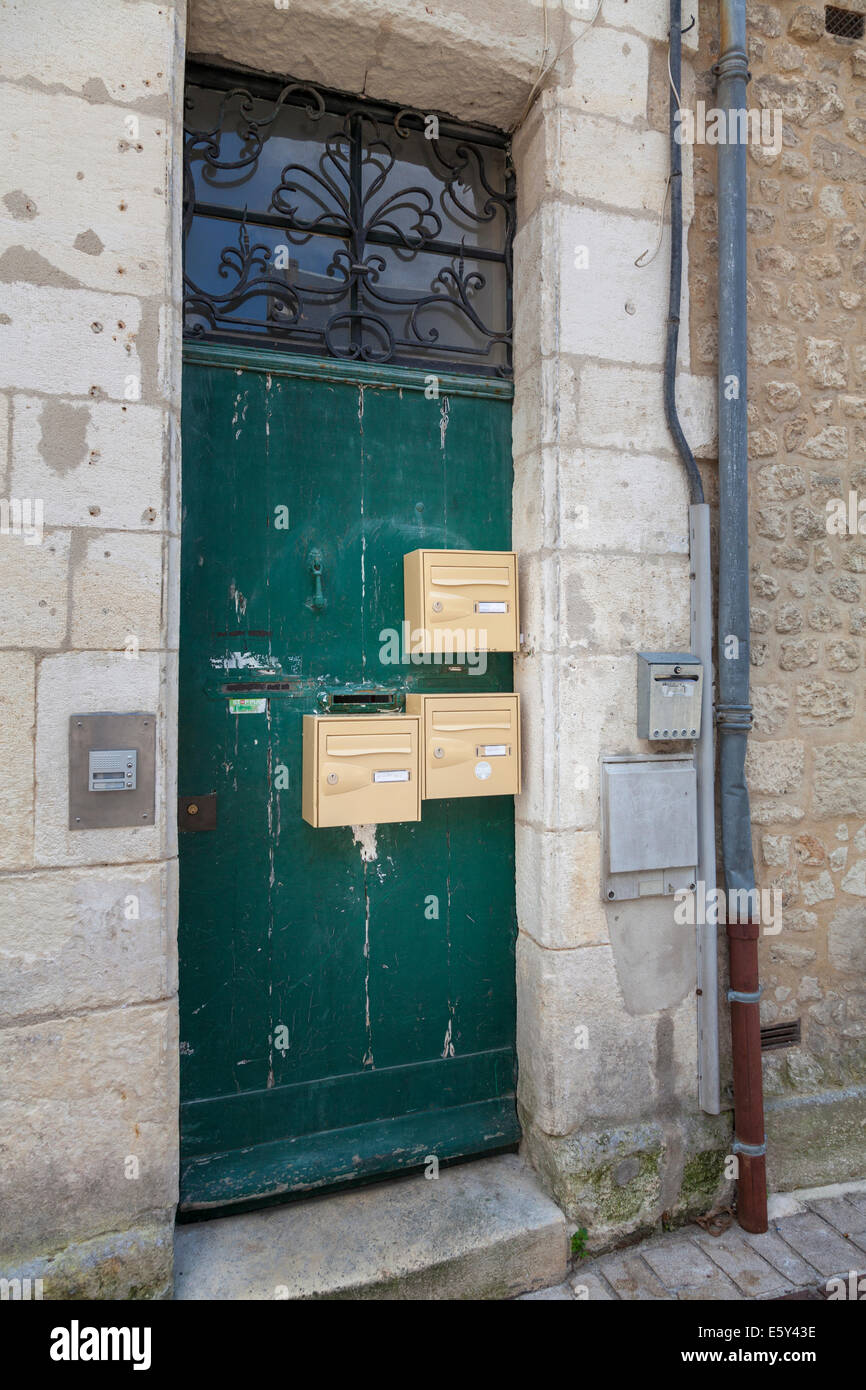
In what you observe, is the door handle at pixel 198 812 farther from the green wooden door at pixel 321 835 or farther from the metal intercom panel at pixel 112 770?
the metal intercom panel at pixel 112 770

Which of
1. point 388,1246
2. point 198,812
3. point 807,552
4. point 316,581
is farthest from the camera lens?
point 807,552

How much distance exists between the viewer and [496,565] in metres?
2.69

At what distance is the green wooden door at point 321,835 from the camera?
2535 mm

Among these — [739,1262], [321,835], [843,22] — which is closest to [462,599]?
[321,835]

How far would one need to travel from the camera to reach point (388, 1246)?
7.89 ft

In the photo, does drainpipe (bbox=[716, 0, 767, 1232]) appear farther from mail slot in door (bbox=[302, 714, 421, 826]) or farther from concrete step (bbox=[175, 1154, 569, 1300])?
mail slot in door (bbox=[302, 714, 421, 826])

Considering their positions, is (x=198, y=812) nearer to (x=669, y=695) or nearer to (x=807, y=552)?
(x=669, y=695)

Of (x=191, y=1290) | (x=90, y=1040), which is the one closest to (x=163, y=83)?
(x=90, y=1040)

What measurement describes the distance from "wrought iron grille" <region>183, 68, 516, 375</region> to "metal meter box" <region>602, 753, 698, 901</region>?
154 centimetres

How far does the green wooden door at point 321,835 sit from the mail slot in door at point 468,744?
0.21 m

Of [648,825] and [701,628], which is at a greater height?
[701,628]

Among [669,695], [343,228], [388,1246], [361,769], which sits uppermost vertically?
[343,228]

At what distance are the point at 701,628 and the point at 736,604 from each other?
14 centimetres

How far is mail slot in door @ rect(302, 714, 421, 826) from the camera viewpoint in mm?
2461
